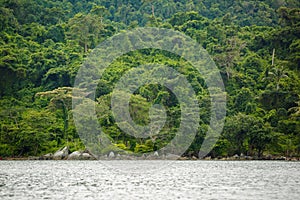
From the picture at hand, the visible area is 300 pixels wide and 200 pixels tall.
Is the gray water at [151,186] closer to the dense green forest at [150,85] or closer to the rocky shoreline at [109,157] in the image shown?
the rocky shoreline at [109,157]

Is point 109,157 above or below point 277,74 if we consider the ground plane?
below

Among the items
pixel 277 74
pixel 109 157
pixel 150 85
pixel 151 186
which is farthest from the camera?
pixel 150 85

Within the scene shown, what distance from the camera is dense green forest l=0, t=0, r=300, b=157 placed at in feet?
172

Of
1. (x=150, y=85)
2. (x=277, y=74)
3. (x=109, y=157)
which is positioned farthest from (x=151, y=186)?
(x=277, y=74)

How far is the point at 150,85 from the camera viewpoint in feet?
204

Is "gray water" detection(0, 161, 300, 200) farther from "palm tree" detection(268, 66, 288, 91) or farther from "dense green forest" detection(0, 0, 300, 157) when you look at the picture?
"palm tree" detection(268, 66, 288, 91)

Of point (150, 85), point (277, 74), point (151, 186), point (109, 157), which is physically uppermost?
point (277, 74)

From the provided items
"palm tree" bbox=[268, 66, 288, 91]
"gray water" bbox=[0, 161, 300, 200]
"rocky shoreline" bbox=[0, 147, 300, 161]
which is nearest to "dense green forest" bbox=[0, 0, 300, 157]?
"palm tree" bbox=[268, 66, 288, 91]

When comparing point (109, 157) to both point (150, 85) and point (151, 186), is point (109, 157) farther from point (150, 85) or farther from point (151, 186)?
point (151, 186)

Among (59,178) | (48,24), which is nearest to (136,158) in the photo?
(59,178)

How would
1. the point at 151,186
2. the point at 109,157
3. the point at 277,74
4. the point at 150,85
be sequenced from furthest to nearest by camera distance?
the point at 150,85
the point at 277,74
the point at 109,157
the point at 151,186

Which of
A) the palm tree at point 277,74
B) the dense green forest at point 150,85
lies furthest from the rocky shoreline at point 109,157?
the palm tree at point 277,74

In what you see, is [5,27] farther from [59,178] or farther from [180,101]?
[59,178]

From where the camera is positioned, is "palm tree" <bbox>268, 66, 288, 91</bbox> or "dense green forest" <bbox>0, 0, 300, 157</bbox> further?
"palm tree" <bbox>268, 66, 288, 91</bbox>
